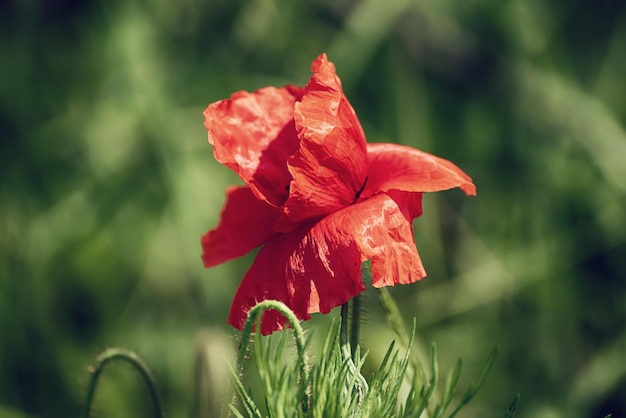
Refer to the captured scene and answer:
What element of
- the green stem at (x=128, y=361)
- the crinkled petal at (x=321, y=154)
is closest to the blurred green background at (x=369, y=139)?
the green stem at (x=128, y=361)

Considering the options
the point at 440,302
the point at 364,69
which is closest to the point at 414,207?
the point at 440,302

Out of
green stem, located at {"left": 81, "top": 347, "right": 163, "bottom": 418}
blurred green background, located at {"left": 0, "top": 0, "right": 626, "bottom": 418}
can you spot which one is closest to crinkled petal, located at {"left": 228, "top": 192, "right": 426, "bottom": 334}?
green stem, located at {"left": 81, "top": 347, "right": 163, "bottom": 418}

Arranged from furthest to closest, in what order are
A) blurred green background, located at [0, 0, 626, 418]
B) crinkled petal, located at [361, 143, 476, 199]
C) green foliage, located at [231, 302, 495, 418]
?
1. blurred green background, located at [0, 0, 626, 418]
2. crinkled petal, located at [361, 143, 476, 199]
3. green foliage, located at [231, 302, 495, 418]

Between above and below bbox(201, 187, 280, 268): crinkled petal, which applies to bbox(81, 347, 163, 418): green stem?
below

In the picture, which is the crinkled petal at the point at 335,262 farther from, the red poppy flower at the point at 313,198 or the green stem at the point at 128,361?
the green stem at the point at 128,361

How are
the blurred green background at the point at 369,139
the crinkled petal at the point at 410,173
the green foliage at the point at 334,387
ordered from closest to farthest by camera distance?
the green foliage at the point at 334,387, the crinkled petal at the point at 410,173, the blurred green background at the point at 369,139

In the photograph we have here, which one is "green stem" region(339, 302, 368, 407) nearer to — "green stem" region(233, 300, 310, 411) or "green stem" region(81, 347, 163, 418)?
"green stem" region(233, 300, 310, 411)

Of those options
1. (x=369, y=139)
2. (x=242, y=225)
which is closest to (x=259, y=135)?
(x=242, y=225)

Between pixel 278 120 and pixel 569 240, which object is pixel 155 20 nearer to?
pixel 569 240
